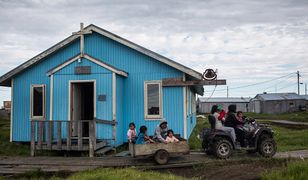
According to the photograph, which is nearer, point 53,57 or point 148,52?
point 148,52

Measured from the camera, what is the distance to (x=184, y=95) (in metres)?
15.6

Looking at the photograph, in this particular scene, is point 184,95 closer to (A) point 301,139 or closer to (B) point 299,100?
(A) point 301,139

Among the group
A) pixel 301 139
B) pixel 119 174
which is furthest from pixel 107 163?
pixel 301 139

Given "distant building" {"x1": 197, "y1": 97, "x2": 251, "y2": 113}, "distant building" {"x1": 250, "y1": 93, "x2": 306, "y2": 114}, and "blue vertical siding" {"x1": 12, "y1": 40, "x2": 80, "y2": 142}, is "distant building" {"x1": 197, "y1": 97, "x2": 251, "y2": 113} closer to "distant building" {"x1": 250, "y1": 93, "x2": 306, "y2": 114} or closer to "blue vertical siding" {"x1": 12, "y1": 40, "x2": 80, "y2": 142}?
"distant building" {"x1": 250, "y1": 93, "x2": 306, "y2": 114}

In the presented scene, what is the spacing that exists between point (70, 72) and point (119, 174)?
24.2 feet

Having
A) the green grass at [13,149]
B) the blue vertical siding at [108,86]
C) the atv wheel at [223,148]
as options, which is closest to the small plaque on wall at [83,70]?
the blue vertical siding at [108,86]

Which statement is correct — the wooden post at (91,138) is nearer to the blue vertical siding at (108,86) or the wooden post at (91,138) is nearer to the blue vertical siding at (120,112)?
the blue vertical siding at (108,86)

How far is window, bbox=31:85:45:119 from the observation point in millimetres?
16688

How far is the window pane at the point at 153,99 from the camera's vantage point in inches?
627

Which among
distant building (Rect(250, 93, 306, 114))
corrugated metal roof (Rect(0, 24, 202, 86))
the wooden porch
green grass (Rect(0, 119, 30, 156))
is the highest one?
corrugated metal roof (Rect(0, 24, 202, 86))

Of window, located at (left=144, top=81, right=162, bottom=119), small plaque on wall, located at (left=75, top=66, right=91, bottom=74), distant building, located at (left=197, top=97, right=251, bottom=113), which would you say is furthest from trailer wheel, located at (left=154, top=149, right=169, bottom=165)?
distant building, located at (left=197, top=97, right=251, bottom=113)

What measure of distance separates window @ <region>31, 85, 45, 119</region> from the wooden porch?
2003 millimetres

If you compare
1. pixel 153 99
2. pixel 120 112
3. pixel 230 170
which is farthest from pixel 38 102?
pixel 230 170

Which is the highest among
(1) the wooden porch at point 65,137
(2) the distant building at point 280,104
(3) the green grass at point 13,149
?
(2) the distant building at point 280,104
